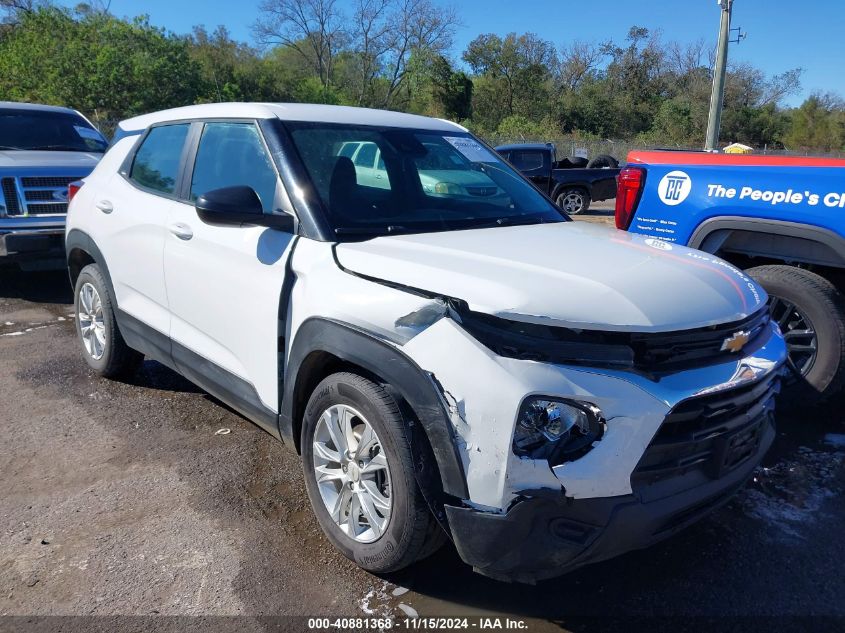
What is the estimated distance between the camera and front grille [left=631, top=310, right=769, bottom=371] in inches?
85.9

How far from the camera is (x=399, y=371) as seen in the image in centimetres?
227

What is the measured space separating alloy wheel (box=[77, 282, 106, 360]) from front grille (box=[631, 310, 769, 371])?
12.4 feet

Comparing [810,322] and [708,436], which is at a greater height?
[708,436]

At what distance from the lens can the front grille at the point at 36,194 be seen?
6.88 m

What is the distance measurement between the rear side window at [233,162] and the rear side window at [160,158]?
0.27 meters

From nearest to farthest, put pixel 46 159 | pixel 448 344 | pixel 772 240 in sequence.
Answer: pixel 448 344 → pixel 772 240 → pixel 46 159

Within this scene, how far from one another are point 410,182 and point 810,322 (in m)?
2.60

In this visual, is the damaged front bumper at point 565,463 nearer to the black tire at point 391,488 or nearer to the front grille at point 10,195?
the black tire at point 391,488

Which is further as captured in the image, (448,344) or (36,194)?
(36,194)

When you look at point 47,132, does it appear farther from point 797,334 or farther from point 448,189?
point 797,334

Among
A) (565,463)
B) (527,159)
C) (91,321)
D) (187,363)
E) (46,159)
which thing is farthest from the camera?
(527,159)

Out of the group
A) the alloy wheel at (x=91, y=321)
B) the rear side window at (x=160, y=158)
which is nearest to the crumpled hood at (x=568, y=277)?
the rear side window at (x=160, y=158)

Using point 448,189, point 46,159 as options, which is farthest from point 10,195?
point 448,189

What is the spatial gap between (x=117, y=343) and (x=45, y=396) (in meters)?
0.63
